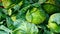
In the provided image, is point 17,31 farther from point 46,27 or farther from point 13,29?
point 46,27

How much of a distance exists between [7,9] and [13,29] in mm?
243

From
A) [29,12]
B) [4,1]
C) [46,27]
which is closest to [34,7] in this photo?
[29,12]

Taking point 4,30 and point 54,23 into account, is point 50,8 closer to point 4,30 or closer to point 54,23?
point 54,23

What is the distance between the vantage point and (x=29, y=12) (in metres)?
1.28

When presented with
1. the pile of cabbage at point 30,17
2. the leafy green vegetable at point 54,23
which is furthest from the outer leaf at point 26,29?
the leafy green vegetable at point 54,23

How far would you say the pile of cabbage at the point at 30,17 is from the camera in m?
1.20

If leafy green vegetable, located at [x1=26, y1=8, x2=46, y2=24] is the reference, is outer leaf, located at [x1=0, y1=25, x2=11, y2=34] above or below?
below

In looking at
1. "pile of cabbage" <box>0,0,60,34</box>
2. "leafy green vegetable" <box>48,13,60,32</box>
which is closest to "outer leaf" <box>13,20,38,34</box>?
"pile of cabbage" <box>0,0,60,34</box>

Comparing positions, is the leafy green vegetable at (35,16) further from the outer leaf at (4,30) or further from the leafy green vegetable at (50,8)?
the outer leaf at (4,30)

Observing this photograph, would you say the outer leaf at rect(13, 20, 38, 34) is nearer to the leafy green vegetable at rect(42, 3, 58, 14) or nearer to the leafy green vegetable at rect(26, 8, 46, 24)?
the leafy green vegetable at rect(26, 8, 46, 24)

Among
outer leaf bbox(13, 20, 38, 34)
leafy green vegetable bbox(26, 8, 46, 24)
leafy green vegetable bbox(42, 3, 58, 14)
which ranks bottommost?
outer leaf bbox(13, 20, 38, 34)

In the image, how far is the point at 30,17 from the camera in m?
1.25

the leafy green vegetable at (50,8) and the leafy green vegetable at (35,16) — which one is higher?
the leafy green vegetable at (50,8)

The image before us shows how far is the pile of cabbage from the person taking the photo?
1201mm
